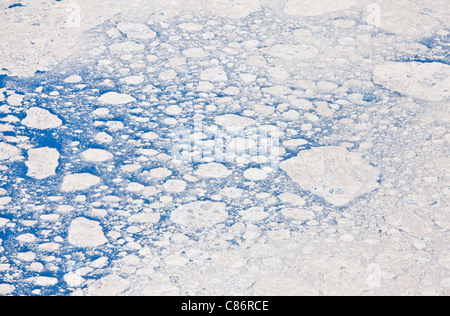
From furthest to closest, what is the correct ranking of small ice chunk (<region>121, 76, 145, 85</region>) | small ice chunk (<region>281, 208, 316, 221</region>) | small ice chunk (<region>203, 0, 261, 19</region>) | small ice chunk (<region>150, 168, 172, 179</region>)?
small ice chunk (<region>203, 0, 261, 19</region>) → small ice chunk (<region>121, 76, 145, 85</region>) → small ice chunk (<region>150, 168, 172, 179</region>) → small ice chunk (<region>281, 208, 316, 221</region>)

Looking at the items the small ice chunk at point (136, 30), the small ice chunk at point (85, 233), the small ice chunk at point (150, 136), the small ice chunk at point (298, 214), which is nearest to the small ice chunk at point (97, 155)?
the small ice chunk at point (150, 136)

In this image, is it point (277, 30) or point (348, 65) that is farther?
point (277, 30)

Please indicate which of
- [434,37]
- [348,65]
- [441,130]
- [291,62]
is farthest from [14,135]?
[434,37]

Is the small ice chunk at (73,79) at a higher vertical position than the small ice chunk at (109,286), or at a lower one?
higher

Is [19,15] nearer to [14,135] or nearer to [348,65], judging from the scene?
[14,135]

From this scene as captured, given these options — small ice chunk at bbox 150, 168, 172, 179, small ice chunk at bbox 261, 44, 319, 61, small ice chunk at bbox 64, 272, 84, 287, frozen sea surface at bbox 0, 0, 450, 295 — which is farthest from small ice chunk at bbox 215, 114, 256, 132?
small ice chunk at bbox 64, 272, 84, 287

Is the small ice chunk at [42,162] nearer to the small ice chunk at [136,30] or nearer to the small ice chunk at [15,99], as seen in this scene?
the small ice chunk at [15,99]

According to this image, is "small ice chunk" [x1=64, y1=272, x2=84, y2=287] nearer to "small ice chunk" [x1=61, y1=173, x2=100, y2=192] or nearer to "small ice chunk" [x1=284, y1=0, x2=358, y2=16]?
"small ice chunk" [x1=61, y1=173, x2=100, y2=192]
